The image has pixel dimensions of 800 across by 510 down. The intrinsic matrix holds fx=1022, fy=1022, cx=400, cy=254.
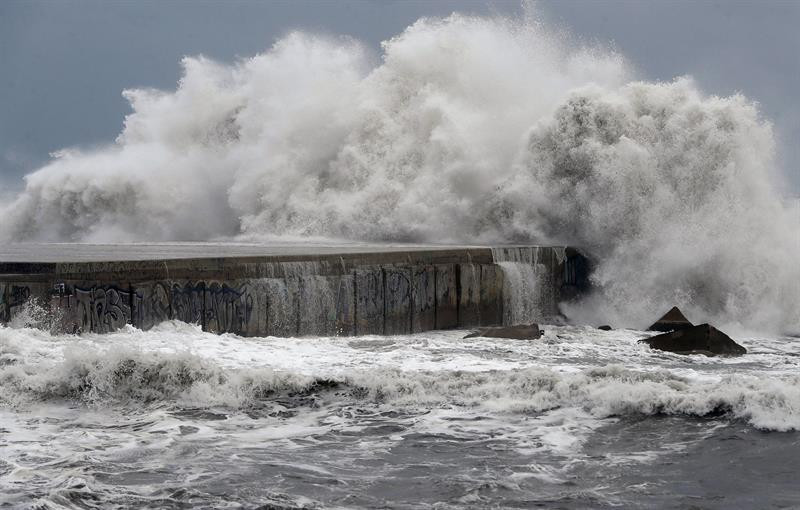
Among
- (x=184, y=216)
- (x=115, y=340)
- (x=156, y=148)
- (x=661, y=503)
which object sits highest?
(x=156, y=148)

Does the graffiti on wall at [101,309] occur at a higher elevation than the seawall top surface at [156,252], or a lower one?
lower

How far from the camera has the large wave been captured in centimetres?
1633

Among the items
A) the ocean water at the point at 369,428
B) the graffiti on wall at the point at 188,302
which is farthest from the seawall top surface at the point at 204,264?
the ocean water at the point at 369,428

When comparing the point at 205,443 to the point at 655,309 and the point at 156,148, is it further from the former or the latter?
the point at 156,148

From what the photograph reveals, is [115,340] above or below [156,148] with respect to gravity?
below

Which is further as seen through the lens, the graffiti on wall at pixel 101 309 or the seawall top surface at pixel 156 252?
the seawall top surface at pixel 156 252

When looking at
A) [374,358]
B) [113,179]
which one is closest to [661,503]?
[374,358]

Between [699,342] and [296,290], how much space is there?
4.47m

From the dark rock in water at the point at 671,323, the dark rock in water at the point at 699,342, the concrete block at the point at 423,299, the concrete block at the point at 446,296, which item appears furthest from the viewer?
the dark rock in water at the point at 671,323

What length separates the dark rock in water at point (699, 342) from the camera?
1105 cm

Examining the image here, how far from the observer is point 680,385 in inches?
326

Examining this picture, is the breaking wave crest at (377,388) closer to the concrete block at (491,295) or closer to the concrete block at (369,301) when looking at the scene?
the concrete block at (369,301)

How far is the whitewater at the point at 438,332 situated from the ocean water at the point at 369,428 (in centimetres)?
2

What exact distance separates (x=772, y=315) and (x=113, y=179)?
17.7m
